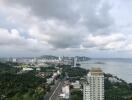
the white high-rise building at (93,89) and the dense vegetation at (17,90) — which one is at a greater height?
the white high-rise building at (93,89)

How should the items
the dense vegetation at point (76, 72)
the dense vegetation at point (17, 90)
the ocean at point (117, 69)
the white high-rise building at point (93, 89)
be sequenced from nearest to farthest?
the white high-rise building at point (93, 89) < the dense vegetation at point (17, 90) < the dense vegetation at point (76, 72) < the ocean at point (117, 69)

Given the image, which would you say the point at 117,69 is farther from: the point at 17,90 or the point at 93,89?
the point at 93,89

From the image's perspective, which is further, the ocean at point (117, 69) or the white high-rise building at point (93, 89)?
the ocean at point (117, 69)

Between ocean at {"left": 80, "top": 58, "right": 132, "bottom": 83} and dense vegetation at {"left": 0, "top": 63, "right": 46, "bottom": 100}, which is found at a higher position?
ocean at {"left": 80, "top": 58, "right": 132, "bottom": 83}

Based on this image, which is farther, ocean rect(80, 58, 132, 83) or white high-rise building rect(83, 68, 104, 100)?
ocean rect(80, 58, 132, 83)

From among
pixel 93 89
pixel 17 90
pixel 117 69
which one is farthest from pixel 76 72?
pixel 93 89

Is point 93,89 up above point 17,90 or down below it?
above

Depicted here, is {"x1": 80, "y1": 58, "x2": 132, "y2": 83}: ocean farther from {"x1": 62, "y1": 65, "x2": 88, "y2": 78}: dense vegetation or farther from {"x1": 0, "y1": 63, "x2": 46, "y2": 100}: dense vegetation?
{"x1": 0, "y1": 63, "x2": 46, "y2": 100}: dense vegetation

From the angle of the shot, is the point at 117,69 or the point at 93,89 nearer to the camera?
the point at 93,89

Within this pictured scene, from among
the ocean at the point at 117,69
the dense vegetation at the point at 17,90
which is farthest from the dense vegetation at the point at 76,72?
the dense vegetation at the point at 17,90

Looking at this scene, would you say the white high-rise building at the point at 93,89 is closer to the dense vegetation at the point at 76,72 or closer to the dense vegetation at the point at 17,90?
the dense vegetation at the point at 17,90

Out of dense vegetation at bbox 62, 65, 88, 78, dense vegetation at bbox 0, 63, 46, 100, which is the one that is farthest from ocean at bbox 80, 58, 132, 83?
dense vegetation at bbox 0, 63, 46, 100

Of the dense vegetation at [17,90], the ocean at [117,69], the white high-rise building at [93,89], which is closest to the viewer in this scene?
the white high-rise building at [93,89]
